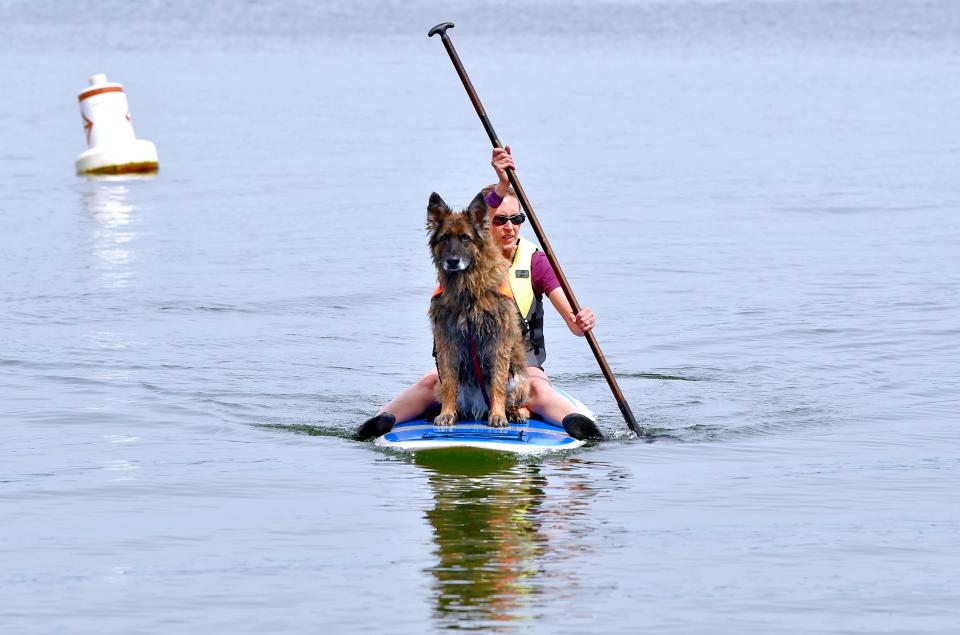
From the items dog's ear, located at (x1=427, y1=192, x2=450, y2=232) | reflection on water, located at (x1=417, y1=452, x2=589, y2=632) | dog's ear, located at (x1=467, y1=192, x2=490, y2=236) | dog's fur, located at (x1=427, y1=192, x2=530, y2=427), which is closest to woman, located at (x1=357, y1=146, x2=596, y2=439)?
dog's fur, located at (x1=427, y1=192, x2=530, y2=427)

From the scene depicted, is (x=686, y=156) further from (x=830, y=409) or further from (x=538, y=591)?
(x=538, y=591)

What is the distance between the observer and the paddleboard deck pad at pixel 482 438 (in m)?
12.4

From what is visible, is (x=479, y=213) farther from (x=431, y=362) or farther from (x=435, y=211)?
(x=431, y=362)

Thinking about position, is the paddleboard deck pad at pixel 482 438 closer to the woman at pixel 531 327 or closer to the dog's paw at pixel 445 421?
the dog's paw at pixel 445 421

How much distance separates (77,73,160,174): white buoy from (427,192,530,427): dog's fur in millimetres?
20345

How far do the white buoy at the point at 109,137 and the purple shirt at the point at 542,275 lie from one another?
20035mm

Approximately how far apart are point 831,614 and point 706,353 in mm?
8850

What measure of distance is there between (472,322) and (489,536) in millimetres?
2224

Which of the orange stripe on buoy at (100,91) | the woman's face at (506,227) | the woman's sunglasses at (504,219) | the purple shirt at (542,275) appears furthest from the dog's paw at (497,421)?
the orange stripe on buoy at (100,91)

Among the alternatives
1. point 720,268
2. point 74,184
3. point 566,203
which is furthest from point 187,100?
point 720,268

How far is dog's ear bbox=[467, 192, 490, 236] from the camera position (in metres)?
11.8

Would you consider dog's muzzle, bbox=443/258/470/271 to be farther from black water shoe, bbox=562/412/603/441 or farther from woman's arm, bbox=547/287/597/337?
black water shoe, bbox=562/412/603/441

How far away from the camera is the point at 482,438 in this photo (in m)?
12.4

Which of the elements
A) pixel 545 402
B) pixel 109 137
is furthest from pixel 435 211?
pixel 109 137
